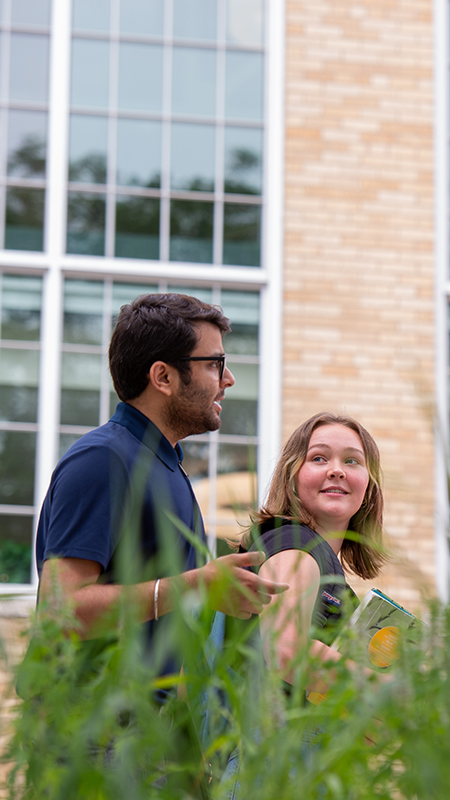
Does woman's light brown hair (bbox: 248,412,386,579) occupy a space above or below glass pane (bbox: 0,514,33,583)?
above

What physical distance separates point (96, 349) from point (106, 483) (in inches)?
176

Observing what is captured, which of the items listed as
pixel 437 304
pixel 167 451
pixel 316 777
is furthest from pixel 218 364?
pixel 437 304

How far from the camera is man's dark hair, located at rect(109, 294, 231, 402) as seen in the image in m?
2.48

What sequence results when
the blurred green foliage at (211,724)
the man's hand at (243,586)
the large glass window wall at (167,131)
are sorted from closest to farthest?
the blurred green foliage at (211,724) < the man's hand at (243,586) < the large glass window wall at (167,131)

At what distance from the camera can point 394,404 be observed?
639cm

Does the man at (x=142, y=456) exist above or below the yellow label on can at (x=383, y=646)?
above

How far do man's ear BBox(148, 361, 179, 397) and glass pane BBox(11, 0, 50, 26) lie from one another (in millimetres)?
5038

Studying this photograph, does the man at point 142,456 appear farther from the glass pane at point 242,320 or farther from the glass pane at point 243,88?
the glass pane at point 243,88

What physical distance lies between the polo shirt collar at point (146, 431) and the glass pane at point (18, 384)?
12.8 ft

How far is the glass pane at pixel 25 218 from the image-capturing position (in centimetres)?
647

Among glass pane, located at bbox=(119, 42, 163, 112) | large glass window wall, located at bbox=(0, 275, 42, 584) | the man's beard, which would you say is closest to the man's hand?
the man's beard

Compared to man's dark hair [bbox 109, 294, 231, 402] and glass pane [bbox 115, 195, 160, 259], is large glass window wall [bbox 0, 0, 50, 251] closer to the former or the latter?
glass pane [bbox 115, 195, 160, 259]

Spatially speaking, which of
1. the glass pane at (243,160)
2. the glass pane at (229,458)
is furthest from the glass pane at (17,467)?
the glass pane at (243,160)

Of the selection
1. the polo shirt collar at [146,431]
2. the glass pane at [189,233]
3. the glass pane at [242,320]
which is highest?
the glass pane at [189,233]
